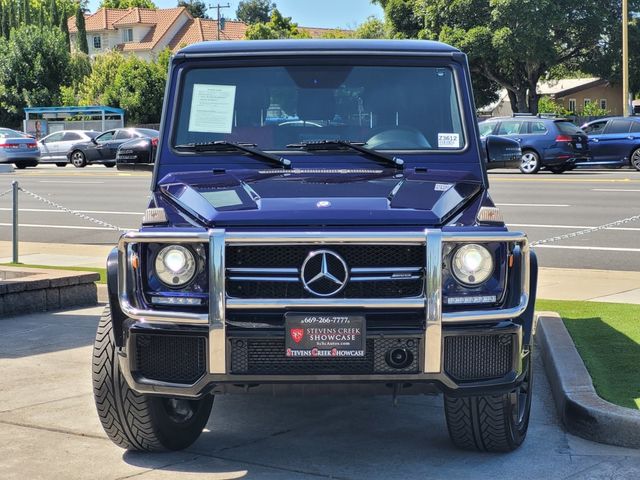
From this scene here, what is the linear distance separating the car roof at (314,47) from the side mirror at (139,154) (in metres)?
0.66

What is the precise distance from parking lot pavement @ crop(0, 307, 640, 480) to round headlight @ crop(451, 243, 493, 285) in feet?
3.16

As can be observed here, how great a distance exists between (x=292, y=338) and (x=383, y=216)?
67cm

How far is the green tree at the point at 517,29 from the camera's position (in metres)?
51.9

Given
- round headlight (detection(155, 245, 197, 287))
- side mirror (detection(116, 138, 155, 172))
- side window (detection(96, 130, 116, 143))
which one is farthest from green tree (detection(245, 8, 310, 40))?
round headlight (detection(155, 245, 197, 287))

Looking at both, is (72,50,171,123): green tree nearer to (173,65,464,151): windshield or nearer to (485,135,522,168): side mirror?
(485,135,522,168): side mirror

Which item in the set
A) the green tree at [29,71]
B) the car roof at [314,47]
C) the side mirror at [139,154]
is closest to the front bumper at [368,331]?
the car roof at [314,47]

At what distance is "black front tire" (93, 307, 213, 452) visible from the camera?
513 centimetres

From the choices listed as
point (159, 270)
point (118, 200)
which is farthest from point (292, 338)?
point (118, 200)

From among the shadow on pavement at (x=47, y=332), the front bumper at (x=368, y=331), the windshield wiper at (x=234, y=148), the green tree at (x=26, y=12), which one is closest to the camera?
the front bumper at (x=368, y=331)

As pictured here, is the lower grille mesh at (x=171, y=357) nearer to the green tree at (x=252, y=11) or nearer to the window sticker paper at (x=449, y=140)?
the window sticker paper at (x=449, y=140)

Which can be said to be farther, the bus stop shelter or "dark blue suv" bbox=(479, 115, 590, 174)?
the bus stop shelter

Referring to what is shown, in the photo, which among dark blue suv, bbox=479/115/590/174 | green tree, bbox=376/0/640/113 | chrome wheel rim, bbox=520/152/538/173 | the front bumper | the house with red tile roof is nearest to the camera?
the front bumper

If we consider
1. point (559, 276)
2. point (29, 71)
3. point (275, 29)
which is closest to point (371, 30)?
point (275, 29)

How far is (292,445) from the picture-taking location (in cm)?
563
